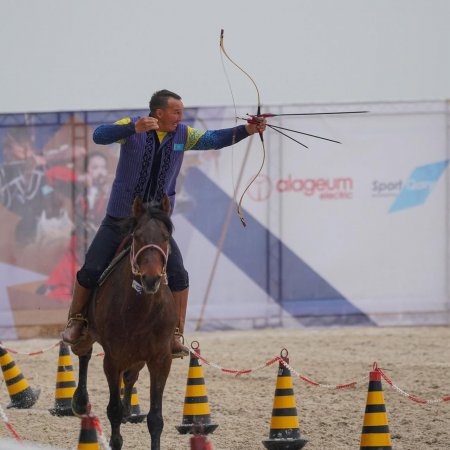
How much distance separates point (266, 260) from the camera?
18.8 metres

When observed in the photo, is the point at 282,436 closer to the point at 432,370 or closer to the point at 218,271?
the point at 432,370

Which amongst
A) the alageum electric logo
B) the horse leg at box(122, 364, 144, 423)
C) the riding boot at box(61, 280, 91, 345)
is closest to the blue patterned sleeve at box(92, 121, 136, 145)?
the riding boot at box(61, 280, 91, 345)

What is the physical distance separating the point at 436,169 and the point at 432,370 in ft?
19.1

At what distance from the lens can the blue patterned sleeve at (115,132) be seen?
8766mm

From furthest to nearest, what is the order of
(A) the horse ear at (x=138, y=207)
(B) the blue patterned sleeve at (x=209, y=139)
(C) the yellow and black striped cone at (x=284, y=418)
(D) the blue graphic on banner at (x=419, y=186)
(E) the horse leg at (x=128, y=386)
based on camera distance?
(D) the blue graphic on banner at (x=419, y=186), (E) the horse leg at (x=128, y=386), (C) the yellow and black striped cone at (x=284, y=418), (B) the blue patterned sleeve at (x=209, y=139), (A) the horse ear at (x=138, y=207)

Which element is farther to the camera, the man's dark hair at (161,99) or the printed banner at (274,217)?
the printed banner at (274,217)

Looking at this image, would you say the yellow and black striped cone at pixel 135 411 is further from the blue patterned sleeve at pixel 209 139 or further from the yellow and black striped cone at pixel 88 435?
the yellow and black striped cone at pixel 88 435

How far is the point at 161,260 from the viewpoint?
323 inches

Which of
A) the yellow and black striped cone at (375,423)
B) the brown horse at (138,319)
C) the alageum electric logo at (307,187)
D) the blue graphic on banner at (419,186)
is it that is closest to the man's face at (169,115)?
the brown horse at (138,319)

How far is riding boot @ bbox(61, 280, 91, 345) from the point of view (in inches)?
376

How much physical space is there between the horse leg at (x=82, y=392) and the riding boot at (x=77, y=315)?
0.82 metres

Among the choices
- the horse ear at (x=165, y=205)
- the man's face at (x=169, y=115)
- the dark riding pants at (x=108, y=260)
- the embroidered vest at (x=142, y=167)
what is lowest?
the dark riding pants at (x=108, y=260)

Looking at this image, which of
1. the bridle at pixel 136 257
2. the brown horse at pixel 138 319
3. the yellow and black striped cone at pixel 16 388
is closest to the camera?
the bridle at pixel 136 257

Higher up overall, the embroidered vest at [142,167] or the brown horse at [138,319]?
the embroidered vest at [142,167]
